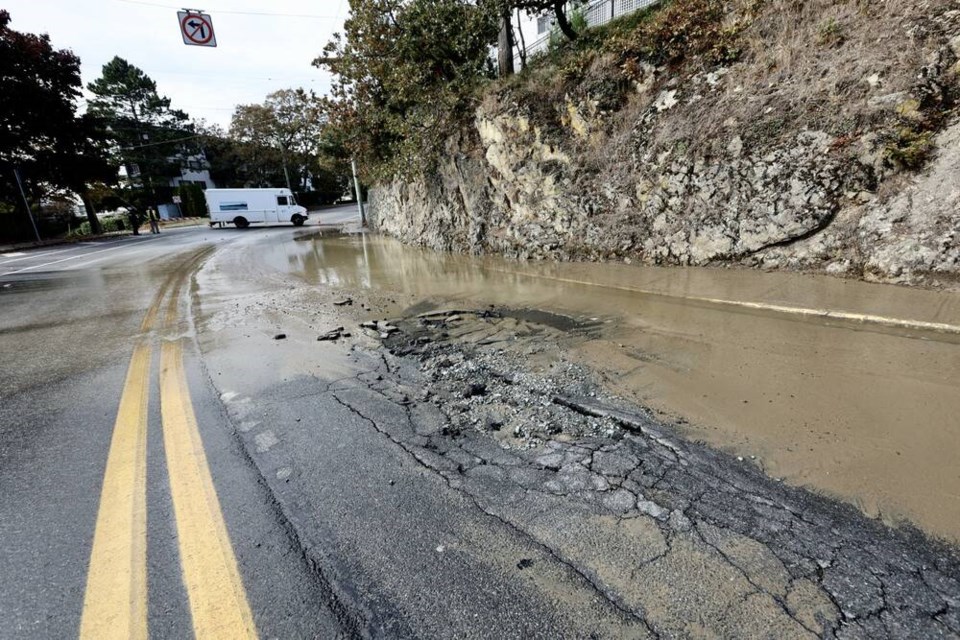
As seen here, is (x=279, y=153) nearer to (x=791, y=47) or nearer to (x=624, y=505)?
(x=791, y=47)

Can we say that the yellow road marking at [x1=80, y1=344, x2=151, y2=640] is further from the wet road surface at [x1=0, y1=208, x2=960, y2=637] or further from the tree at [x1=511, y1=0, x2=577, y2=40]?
the tree at [x1=511, y1=0, x2=577, y2=40]

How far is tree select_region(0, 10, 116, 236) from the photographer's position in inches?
986

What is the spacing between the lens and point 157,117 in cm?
4541

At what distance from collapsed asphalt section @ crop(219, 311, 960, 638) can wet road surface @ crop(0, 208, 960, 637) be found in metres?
0.02

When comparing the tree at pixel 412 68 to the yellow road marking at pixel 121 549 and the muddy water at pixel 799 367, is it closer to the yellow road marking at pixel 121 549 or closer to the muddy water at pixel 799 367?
the muddy water at pixel 799 367

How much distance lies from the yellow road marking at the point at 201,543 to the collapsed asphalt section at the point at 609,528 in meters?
0.34

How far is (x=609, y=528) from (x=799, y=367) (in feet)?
10.0

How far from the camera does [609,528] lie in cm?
235

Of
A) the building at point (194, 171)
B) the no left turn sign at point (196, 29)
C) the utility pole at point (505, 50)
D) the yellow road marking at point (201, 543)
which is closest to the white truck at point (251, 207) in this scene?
the no left turn sign at point (196, 29)

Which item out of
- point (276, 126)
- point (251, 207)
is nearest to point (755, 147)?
point (251, 207)

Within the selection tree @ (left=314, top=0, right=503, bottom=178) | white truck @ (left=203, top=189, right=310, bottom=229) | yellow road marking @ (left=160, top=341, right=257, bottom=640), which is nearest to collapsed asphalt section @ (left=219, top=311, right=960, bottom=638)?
yellow road marking @ (left=160, top=341, right=257, bottom=640)

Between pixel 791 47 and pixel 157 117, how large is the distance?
55590mm

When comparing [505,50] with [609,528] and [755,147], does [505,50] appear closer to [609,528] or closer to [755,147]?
[755,147]

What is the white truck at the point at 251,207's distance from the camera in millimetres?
31000
